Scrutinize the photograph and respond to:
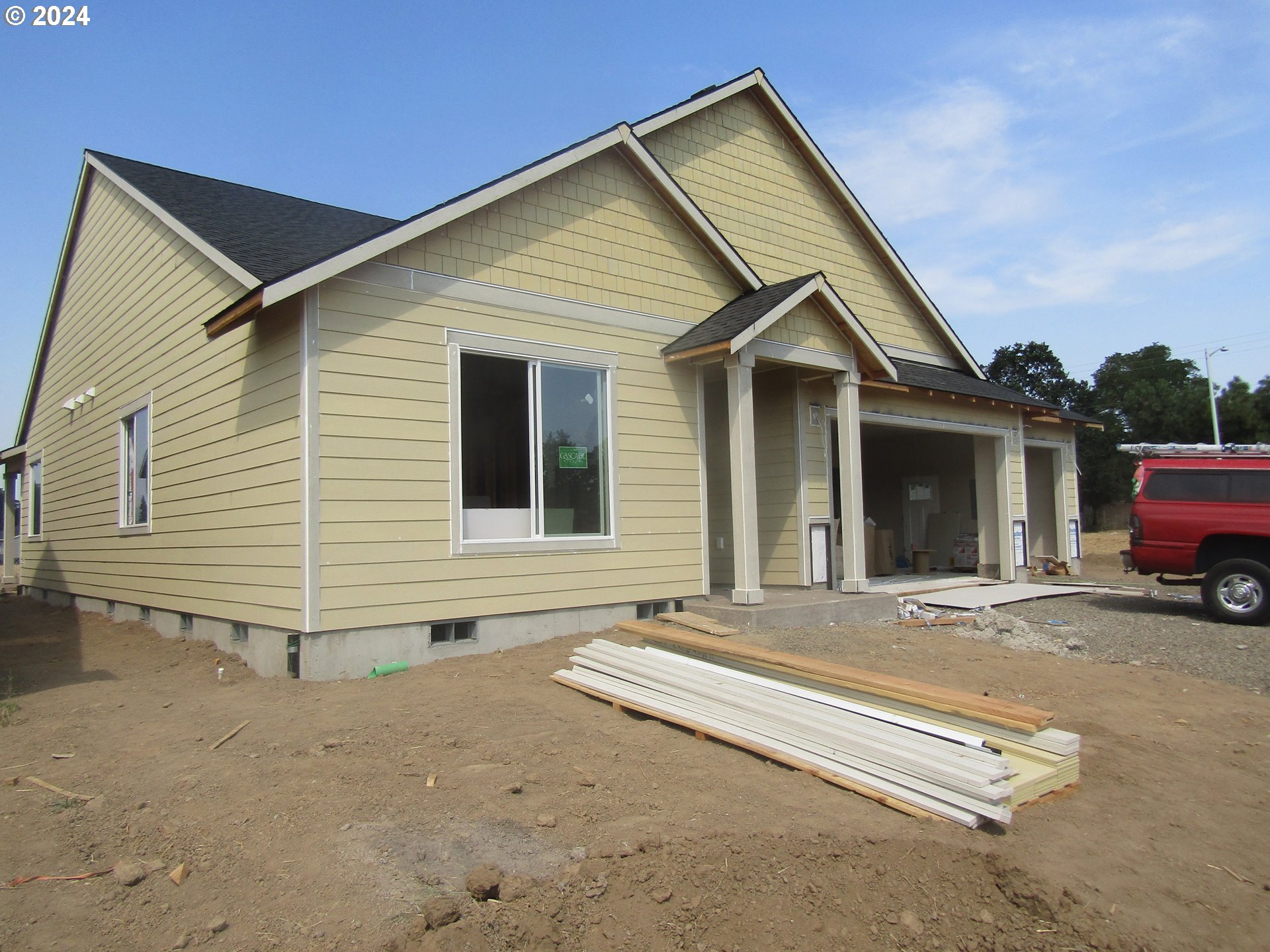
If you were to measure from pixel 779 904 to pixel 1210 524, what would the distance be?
10.2 m

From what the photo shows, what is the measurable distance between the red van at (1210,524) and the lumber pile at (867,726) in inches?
293

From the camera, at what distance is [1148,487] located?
12219 millimetres

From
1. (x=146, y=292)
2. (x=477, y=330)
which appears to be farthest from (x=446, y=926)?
(x=146, y=292)

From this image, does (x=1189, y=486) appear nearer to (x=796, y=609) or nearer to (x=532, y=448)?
(x=796, y=609)

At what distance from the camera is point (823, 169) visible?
15.2 metres

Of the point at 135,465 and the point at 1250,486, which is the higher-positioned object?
the point at 135,465

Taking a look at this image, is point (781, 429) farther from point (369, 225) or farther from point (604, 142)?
point (369, 225)

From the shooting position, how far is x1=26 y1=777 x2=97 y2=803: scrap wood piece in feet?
15.4

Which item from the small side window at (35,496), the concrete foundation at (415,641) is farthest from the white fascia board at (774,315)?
the small side window at (35,496)

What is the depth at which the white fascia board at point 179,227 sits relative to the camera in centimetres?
784

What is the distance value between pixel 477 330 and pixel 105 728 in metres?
4.63

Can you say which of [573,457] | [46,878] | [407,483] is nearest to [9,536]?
[407,483]

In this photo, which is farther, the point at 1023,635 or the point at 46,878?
the point at 1023,635

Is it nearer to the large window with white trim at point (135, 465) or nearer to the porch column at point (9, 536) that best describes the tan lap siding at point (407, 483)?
the large window with white trim at point (135, 465)
